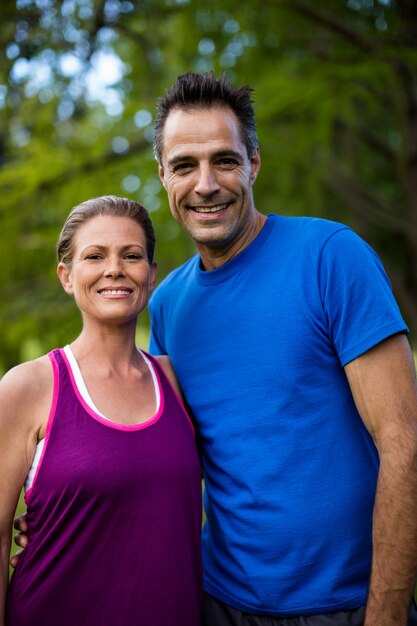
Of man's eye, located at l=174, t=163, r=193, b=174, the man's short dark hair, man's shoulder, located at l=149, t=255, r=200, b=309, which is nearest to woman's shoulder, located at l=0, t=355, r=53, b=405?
man's shoulder, located at l=149, t=255, r=200, b=309

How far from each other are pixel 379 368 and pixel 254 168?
0.93 meters

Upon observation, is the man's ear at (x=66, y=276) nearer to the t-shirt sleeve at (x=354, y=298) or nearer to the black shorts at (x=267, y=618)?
the t-shirt sleeve at (x=354, y=298)

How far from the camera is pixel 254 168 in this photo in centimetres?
241

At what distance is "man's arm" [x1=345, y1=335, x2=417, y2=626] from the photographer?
186 cm

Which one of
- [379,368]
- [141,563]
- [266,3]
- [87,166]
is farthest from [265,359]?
[87,166]

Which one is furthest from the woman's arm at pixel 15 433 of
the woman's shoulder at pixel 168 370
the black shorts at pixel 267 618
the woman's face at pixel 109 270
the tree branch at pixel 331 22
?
the tree branch at pixel 331 22

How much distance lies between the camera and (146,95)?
Answer: 5770 millimetres

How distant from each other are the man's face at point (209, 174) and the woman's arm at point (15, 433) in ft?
2.53

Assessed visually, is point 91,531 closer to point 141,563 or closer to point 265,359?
point 141,563

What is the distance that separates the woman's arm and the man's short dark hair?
0.99m

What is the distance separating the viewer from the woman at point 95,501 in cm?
188

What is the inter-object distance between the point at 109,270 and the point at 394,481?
108cm

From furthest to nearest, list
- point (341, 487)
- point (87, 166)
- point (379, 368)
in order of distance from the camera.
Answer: point (87, 166)
point (341, 487)
point (379, 368)

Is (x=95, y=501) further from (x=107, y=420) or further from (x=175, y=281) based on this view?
(x=175, y=281)
